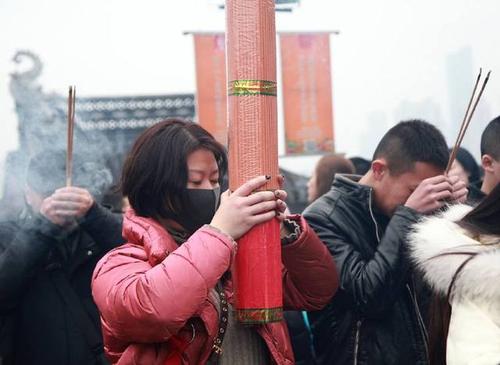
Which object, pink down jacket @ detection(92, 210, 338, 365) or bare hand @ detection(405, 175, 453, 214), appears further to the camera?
bare hand @ detection(405, 175, 453, 214)

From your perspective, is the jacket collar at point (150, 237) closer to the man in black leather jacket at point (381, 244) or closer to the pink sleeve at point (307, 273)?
the pink sleeve at point (307, 273)

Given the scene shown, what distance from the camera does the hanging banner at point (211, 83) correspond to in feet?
18.0

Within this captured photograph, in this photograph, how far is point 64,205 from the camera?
2893 mm

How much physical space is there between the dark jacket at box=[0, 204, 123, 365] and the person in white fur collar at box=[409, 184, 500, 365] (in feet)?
5.29

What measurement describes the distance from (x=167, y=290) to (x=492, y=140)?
1956 mm

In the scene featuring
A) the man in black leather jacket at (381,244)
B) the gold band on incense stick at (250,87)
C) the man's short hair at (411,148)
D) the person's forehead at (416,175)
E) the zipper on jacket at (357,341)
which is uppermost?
the gold band on incense stick at (250,87)

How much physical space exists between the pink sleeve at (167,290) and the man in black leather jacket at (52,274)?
112 centimetres

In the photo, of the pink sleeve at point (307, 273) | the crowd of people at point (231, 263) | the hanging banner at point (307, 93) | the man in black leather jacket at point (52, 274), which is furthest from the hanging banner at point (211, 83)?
the pink sleeve at point (307, 273)

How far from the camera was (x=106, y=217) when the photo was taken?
3.12 meters

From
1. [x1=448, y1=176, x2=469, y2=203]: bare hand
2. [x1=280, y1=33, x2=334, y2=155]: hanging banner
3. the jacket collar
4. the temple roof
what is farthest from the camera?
the temple roof

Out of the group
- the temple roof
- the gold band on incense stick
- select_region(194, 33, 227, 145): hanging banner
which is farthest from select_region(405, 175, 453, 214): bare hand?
the temple roof

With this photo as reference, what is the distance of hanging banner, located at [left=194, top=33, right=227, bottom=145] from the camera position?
5.48m

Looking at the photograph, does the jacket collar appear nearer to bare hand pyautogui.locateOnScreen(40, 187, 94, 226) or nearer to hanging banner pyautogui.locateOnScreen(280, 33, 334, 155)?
bare hand pyautogui.locateOnScreen(40, 187, 94, 226)

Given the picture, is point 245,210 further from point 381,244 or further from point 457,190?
point 457,190
